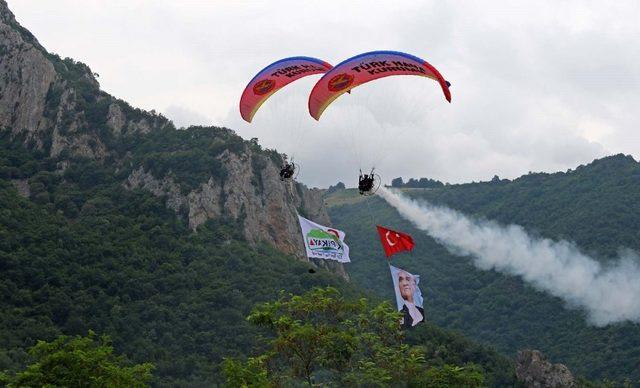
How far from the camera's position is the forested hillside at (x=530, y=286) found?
131625mm

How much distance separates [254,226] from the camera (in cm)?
13338

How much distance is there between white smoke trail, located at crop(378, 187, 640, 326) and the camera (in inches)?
5482

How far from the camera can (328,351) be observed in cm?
5025

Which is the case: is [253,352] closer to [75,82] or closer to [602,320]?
[602,320]

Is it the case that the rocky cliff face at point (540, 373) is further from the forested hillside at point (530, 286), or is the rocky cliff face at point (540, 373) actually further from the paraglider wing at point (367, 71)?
the paraglider wing at point (367, 71)

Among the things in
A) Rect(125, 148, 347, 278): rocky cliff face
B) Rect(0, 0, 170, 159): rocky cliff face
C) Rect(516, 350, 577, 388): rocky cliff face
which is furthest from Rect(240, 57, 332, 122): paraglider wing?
Rect(0, 0, 170, 159): rocky cliff face

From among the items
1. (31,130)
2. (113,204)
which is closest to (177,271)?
(113,204)

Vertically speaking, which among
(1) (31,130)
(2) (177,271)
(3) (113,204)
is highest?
(1) (31,130)

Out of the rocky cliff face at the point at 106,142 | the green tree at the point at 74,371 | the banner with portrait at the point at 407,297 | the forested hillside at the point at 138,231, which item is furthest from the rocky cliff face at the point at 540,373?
the green tree at the point at 74,371

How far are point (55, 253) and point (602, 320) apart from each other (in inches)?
2921

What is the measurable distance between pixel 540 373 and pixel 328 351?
5787 cm

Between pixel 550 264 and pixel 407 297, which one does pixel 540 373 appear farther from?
pixel 550 264

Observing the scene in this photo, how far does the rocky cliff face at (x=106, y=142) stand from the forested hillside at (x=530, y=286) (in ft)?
94.4

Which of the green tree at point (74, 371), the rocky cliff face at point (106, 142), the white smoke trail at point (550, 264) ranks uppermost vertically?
the rocky cliff face at point (106, 142)
